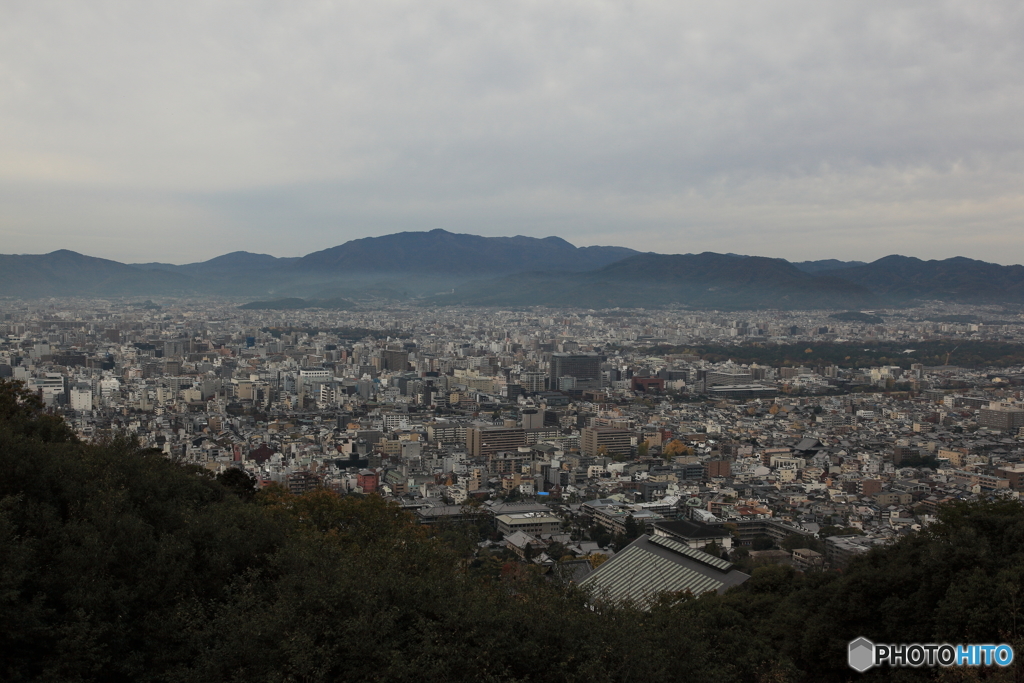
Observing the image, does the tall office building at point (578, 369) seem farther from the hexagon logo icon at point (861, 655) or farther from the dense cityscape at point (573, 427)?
the hexagon logo icon at point (861, 655)

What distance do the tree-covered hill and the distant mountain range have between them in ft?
183

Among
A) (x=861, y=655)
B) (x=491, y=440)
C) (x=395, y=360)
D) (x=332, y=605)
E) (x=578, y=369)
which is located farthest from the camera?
(x=395, y=360)

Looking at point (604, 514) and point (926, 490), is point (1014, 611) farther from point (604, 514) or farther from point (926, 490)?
point (926, 490)

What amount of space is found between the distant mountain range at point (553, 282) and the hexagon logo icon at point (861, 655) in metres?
56.4

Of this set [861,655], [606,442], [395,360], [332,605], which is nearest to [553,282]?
[395,360]

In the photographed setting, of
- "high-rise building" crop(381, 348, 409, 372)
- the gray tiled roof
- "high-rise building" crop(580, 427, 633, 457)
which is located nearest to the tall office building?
"high-rise building" crop(381, 348, 409, 372)

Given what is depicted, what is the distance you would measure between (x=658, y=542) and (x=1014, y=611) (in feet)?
15.4

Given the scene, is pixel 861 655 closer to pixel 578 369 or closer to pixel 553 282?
pixel 578 369

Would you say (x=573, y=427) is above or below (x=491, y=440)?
below

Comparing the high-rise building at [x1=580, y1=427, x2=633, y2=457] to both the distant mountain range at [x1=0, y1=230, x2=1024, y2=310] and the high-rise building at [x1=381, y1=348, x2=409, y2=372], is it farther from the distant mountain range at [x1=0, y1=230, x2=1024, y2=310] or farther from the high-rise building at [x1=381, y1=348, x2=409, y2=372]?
the distant mountain range at [x1=0, y1=230, x2=1024, y2=310]

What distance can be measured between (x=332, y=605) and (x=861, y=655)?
8.92 feet

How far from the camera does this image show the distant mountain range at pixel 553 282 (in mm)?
62969

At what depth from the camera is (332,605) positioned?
10.4 ft

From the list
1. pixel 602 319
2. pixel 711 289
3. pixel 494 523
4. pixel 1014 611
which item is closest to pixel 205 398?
pixel 494 523
